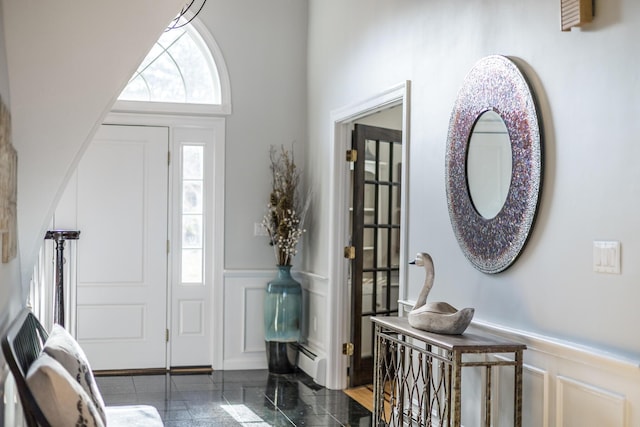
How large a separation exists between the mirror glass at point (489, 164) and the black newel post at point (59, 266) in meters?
3.28

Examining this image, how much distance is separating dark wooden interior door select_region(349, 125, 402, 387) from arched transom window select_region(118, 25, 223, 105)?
1.44m

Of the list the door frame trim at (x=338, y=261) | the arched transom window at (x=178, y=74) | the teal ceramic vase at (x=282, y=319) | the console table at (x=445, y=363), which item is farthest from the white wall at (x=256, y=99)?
the console table at (x=445, y=363)

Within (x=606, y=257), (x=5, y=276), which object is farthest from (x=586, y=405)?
(x=5, y=276)

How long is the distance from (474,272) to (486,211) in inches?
12.1

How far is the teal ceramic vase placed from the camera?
19.6ft

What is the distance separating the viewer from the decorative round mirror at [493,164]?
3092 mm

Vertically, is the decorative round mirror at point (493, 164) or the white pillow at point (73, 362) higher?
the decorative round mirror at point (493, 164)

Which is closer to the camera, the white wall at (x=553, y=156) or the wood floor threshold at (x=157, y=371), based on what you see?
the white wall at (x=553, y=156)

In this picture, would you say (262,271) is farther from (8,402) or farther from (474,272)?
(8,402)

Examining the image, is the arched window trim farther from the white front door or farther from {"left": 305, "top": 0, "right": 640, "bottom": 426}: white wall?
{"left": 305, "top": 0, "right": 640, "bottom": 426}: white wall

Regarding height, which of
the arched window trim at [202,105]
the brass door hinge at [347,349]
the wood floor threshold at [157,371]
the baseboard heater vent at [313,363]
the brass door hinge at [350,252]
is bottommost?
the wood floor threshold at [157,371]

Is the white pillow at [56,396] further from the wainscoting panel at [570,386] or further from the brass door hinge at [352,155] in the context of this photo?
the brass door hinge at [352,155]

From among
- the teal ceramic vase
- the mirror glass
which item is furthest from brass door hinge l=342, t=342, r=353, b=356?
the mirror glass

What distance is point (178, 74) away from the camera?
20.5ft
